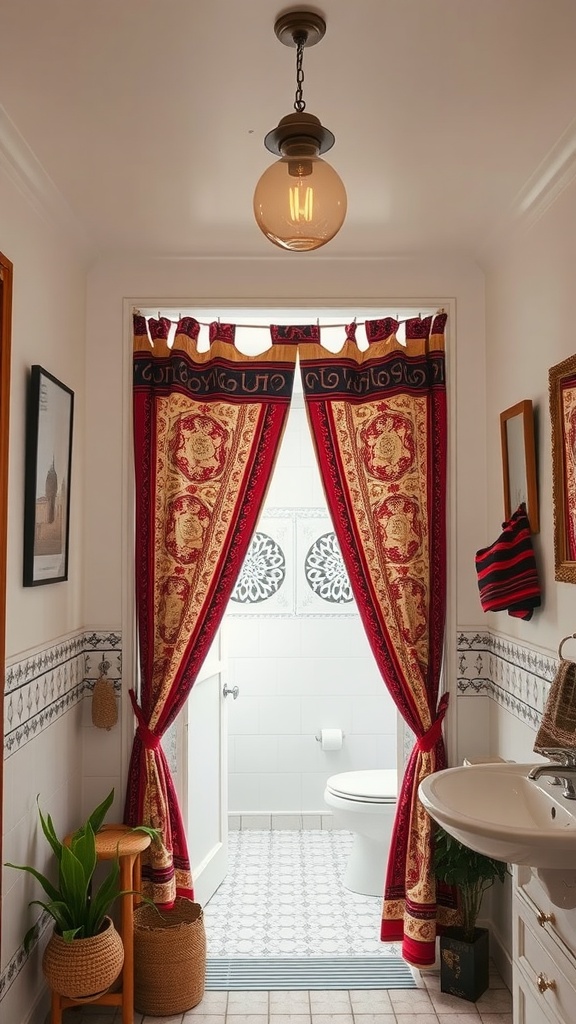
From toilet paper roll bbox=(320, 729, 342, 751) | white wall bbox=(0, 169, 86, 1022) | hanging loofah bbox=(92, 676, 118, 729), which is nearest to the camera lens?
white wall bbox=(0, 169, 86, 1022)

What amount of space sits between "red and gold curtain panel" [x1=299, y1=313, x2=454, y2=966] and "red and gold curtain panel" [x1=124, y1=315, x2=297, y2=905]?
24 cm

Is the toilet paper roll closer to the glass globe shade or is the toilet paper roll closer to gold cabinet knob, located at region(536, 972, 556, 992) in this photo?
gold cabinet knob, located at region(536, 972, 556, 992)

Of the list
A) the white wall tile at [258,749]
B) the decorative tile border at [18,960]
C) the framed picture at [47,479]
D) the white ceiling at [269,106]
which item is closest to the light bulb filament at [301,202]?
the white ceiling at [269,106]

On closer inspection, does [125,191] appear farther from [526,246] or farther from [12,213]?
[526,246]

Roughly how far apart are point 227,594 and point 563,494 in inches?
55.5

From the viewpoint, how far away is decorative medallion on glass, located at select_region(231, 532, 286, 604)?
4766mm

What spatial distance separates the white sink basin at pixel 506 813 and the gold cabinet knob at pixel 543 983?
0.34 metres

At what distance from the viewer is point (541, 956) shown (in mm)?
2074

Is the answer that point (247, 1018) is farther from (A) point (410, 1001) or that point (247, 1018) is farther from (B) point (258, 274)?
(B) point (258, 274)

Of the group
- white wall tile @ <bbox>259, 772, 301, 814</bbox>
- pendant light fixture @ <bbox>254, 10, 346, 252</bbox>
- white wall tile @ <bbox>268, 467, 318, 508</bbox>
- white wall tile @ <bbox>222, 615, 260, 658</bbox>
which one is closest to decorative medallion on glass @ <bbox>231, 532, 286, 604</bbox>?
white wall tile @ <bbox>222, 615, 260, 658</bbox>

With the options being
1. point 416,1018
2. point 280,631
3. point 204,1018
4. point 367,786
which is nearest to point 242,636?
point 280,631

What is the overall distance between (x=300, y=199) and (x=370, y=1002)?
263cm

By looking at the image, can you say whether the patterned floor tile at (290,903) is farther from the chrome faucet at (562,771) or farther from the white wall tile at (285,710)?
the chrome faucet at (562,771)

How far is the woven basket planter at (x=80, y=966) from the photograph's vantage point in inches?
99.0
